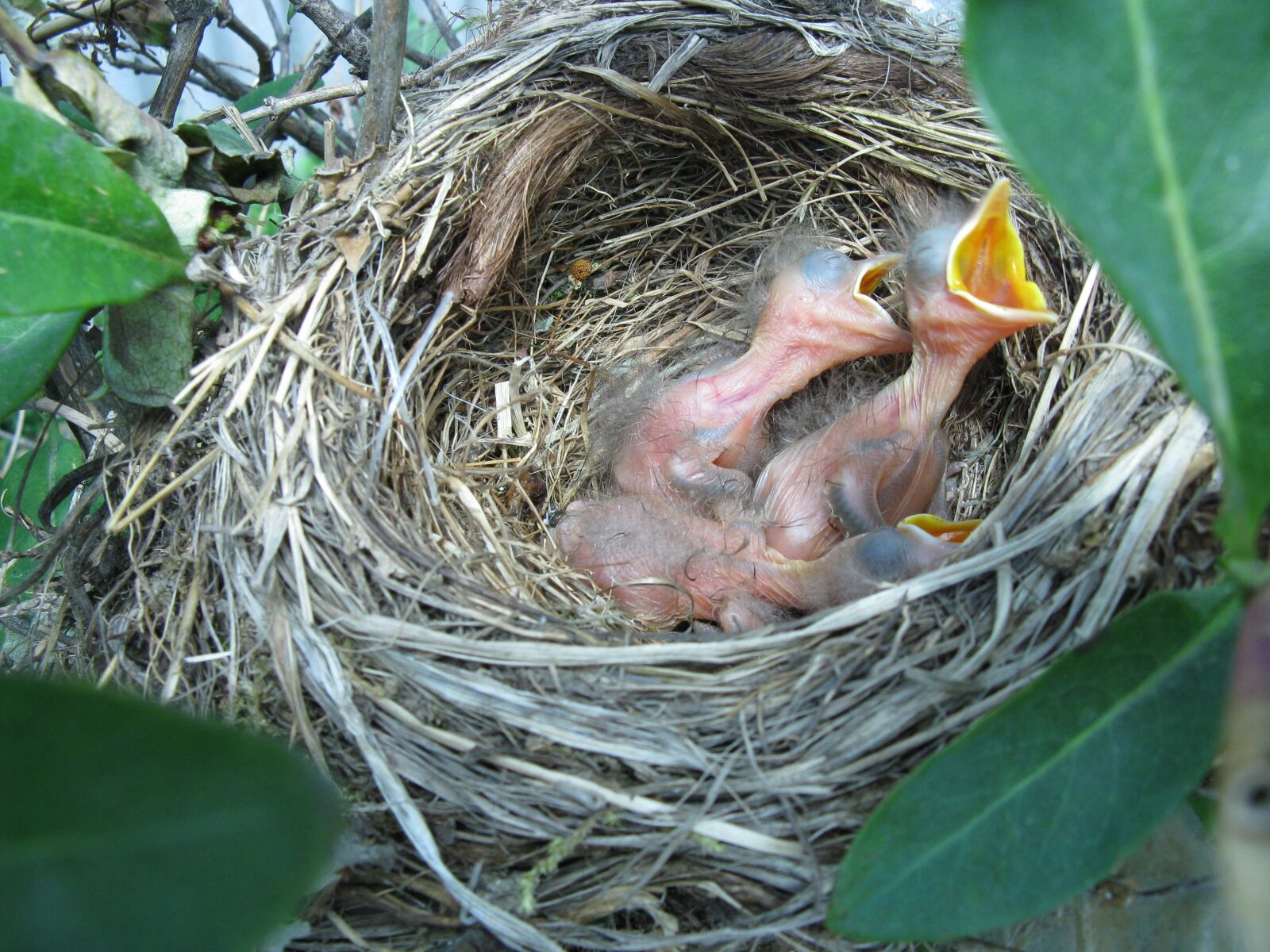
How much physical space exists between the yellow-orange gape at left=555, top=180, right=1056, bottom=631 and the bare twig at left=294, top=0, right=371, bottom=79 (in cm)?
65

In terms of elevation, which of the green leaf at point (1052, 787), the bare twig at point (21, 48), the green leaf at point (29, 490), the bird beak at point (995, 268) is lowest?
the green leaf at point (29, 490)

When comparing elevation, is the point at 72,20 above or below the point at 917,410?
above

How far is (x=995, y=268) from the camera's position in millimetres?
1182

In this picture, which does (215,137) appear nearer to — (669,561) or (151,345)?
(151,345)

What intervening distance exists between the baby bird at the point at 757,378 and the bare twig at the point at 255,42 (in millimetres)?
805

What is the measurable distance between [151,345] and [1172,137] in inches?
38.3

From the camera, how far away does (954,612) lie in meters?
0.83

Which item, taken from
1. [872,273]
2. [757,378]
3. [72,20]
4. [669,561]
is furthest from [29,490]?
[872,273]

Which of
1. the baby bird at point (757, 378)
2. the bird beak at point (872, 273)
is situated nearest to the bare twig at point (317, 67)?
the baby bird at point (757, 378)

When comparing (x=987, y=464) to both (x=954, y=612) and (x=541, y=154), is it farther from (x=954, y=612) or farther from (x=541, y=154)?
(x=541, y=154)

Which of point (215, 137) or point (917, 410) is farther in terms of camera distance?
point (917, 410)

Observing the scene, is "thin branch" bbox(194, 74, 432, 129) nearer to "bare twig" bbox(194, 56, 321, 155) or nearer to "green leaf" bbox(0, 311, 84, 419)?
"bare twig" bbox(194, 56, 321, 155)

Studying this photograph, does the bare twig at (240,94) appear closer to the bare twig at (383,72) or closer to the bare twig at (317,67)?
the bare twig at (317,67)

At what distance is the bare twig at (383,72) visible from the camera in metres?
0.94
